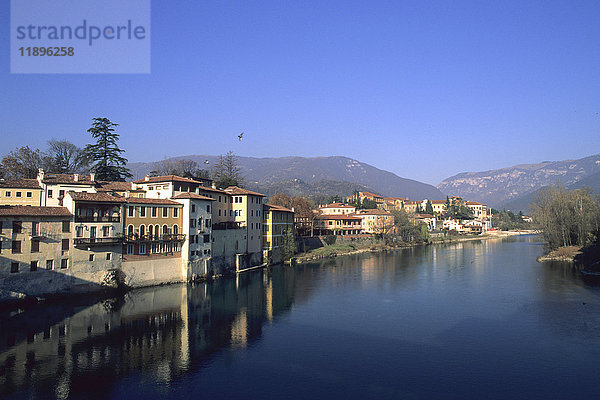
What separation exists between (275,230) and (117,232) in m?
28.5

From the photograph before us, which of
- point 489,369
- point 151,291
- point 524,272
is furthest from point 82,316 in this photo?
point 524,272

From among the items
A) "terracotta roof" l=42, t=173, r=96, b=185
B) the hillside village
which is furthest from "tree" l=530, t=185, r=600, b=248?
"terracotta roof" l=42, t=173, r=96, b=185

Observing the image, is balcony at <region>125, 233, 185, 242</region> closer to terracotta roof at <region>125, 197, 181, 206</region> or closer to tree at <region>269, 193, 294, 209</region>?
terracotta roof at <region>125, 197, 181, 206</region>

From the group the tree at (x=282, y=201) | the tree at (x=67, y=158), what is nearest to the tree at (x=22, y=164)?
the tree at (x=67, y=158)

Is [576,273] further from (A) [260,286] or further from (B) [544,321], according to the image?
(A) [260,286]

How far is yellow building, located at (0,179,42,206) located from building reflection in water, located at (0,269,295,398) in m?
14.2

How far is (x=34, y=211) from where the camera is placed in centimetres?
3697

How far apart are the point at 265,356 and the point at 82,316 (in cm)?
1642

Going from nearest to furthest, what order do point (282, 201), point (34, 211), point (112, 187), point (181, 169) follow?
point (34, 211) < point (112, 187) < point (181, 169) < point (282, 201)

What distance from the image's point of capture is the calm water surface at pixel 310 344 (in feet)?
70.4

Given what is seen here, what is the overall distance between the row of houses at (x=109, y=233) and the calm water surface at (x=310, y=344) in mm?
3106

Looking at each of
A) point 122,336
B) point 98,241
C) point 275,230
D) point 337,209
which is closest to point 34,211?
point 98,241

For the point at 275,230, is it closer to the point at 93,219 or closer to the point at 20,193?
the point at 93,219

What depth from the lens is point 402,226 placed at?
102250 millimetres
